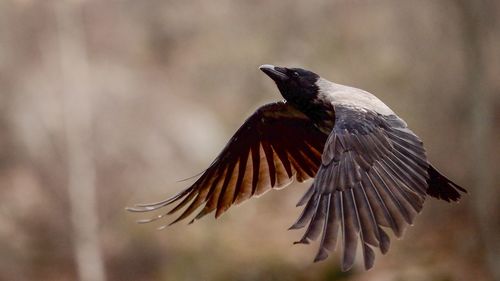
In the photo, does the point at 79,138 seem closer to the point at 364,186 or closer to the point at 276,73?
the point at 276,73

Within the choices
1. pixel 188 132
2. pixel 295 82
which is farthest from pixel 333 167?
pixel 188 132

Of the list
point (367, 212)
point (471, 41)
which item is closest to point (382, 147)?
point (367, 212)

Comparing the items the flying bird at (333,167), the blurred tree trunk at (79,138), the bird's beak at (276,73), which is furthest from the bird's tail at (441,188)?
the blurred tree trunk at (79,138)

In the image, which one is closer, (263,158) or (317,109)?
(317,109)

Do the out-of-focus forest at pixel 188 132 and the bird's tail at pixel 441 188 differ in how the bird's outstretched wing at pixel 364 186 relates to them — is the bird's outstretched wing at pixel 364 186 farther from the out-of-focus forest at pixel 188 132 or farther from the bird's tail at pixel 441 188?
the out-of-focus forest at pixel 188 132

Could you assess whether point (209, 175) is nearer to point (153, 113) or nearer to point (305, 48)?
point (153, 113)

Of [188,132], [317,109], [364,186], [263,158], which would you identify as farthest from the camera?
[188,132]

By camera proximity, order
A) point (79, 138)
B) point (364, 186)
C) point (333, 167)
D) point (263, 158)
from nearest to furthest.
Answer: point (364, 186) → point (333, 167) → point (263, 158) → point (79, 138)
